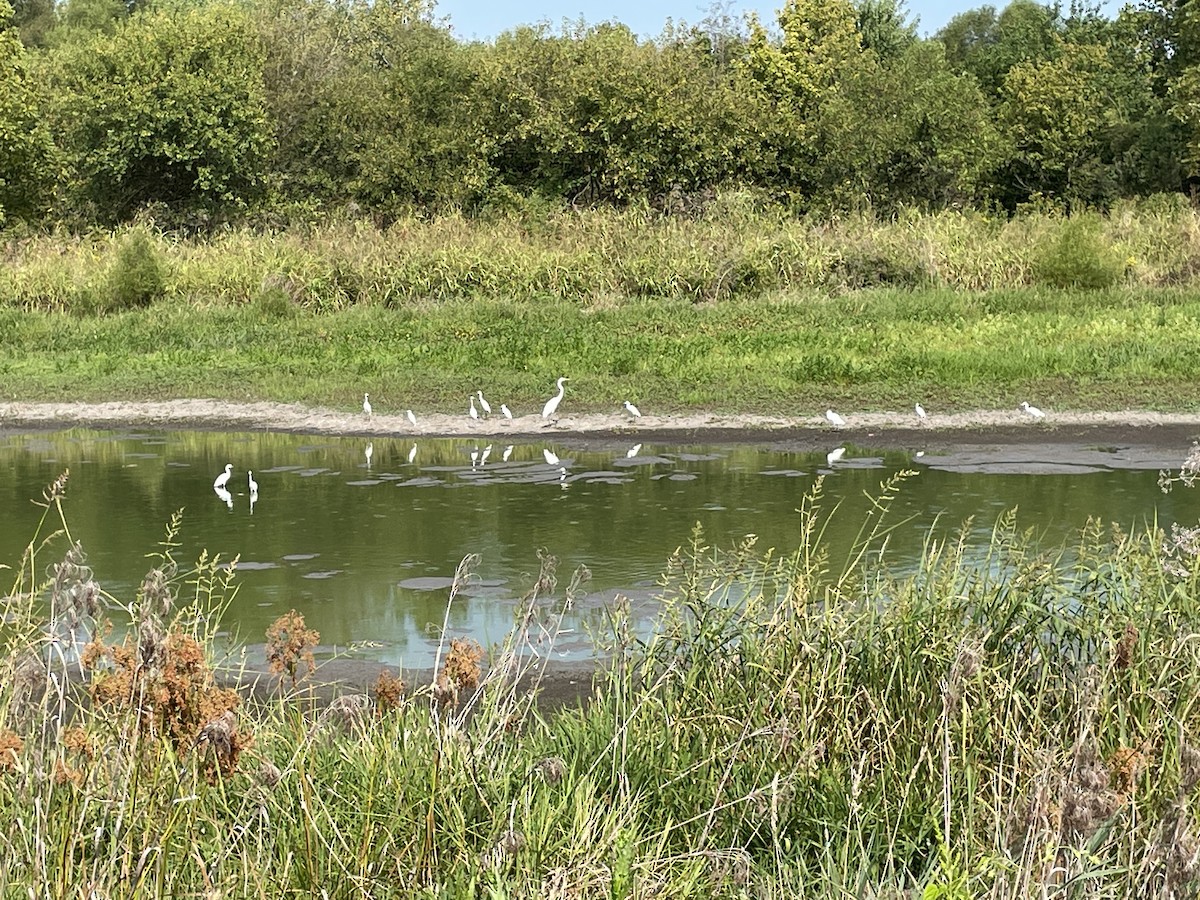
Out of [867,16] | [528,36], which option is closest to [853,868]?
[528,36]

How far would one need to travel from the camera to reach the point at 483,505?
10734 mm

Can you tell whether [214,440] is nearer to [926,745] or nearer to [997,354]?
[997,354]

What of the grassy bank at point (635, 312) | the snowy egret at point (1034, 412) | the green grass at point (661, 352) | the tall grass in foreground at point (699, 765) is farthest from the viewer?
the grassy bank at point (635, 312)

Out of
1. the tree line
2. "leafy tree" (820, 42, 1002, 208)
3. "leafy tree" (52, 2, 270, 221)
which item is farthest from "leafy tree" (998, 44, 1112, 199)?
"leafy tree" (52, 2, 270, 221)

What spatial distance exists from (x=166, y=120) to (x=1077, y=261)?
1687 cm

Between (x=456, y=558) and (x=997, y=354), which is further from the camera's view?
(x=997, y=354)

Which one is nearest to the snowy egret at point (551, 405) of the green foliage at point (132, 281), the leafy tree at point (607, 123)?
the green foliage at point (132, 281)

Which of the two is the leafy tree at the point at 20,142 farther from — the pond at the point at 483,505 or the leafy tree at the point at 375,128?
the pond at the point at 483,505

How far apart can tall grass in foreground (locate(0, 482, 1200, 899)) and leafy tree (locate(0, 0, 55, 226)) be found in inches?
1005

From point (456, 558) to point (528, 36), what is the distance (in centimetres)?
2550

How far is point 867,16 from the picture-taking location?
2207 inches

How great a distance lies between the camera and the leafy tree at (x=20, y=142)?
27.8 meters

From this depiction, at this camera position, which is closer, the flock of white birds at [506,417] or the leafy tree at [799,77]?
the flock of white birds at [506,417]

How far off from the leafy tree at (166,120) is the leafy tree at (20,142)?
61 cm
